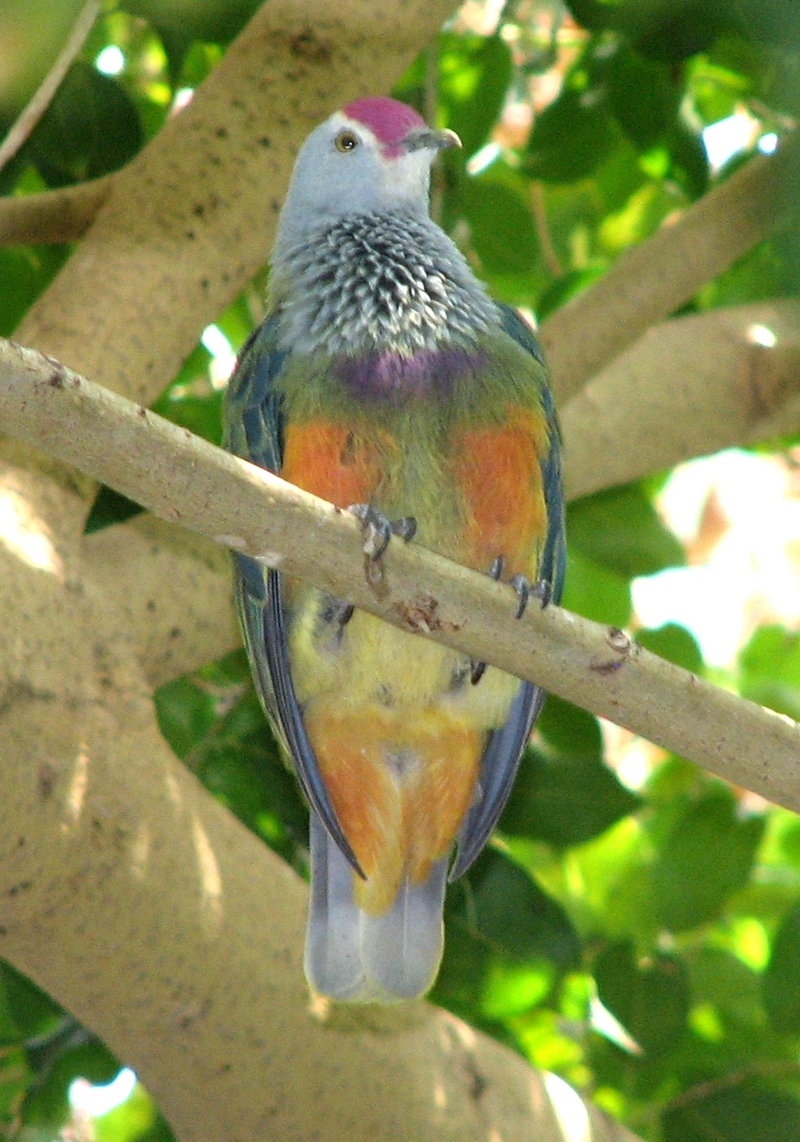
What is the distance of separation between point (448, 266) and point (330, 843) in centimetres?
114

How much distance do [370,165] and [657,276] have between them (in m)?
0.70

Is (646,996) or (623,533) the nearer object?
(646,996)

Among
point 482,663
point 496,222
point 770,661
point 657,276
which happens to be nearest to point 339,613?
point 482,663

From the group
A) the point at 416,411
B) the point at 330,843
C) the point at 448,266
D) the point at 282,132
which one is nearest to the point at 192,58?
the point at 282,132

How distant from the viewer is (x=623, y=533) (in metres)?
3.38

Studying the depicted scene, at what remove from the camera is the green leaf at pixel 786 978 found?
282cm

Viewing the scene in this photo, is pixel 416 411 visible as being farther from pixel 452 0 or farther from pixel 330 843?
pixel 452 0

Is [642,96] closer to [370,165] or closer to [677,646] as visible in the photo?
[370,165]

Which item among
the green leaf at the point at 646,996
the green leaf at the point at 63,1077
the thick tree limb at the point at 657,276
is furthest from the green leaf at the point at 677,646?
the green leaf at the point at 63,1077

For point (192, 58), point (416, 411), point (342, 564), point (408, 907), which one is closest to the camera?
point (342, 564)

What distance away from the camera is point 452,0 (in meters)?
2.87

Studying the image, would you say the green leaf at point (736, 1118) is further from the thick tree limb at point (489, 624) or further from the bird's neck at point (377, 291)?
the bird's neck at point (377, 291)

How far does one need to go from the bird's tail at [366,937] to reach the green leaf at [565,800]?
0.37 metres

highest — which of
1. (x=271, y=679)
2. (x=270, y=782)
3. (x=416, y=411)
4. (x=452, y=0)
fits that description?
(x=452, y=0)
